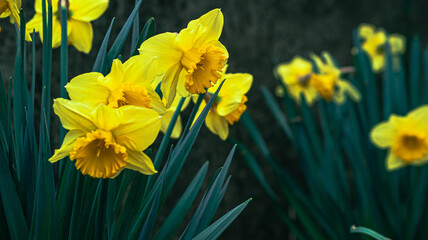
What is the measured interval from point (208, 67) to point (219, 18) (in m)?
0.07

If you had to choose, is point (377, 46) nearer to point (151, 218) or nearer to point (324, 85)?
point (324, 85)

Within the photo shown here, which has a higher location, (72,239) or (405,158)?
(72,239)

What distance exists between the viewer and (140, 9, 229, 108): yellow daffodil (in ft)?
1.59

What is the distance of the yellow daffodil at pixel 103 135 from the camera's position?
16.5 inches

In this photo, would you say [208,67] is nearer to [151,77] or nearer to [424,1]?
[151,77]

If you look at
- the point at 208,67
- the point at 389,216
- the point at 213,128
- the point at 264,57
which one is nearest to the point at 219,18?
the point at 208,67

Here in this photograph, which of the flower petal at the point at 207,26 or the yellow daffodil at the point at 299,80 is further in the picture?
the yellow daffodil at the point at 299,80

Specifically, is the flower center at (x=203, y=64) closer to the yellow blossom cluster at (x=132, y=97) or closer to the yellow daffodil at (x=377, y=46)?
the yellow blossom cluster at (x=132, y=97)

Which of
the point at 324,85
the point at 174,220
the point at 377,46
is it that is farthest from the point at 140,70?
the point at 377,46

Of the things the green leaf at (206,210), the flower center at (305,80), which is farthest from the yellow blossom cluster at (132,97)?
the flower center at (305,80)

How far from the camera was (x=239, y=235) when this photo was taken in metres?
1.45

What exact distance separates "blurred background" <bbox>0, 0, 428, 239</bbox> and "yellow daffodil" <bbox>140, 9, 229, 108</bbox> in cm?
51

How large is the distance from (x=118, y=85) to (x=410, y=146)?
89 cm

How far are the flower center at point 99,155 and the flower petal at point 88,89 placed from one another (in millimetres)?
47
